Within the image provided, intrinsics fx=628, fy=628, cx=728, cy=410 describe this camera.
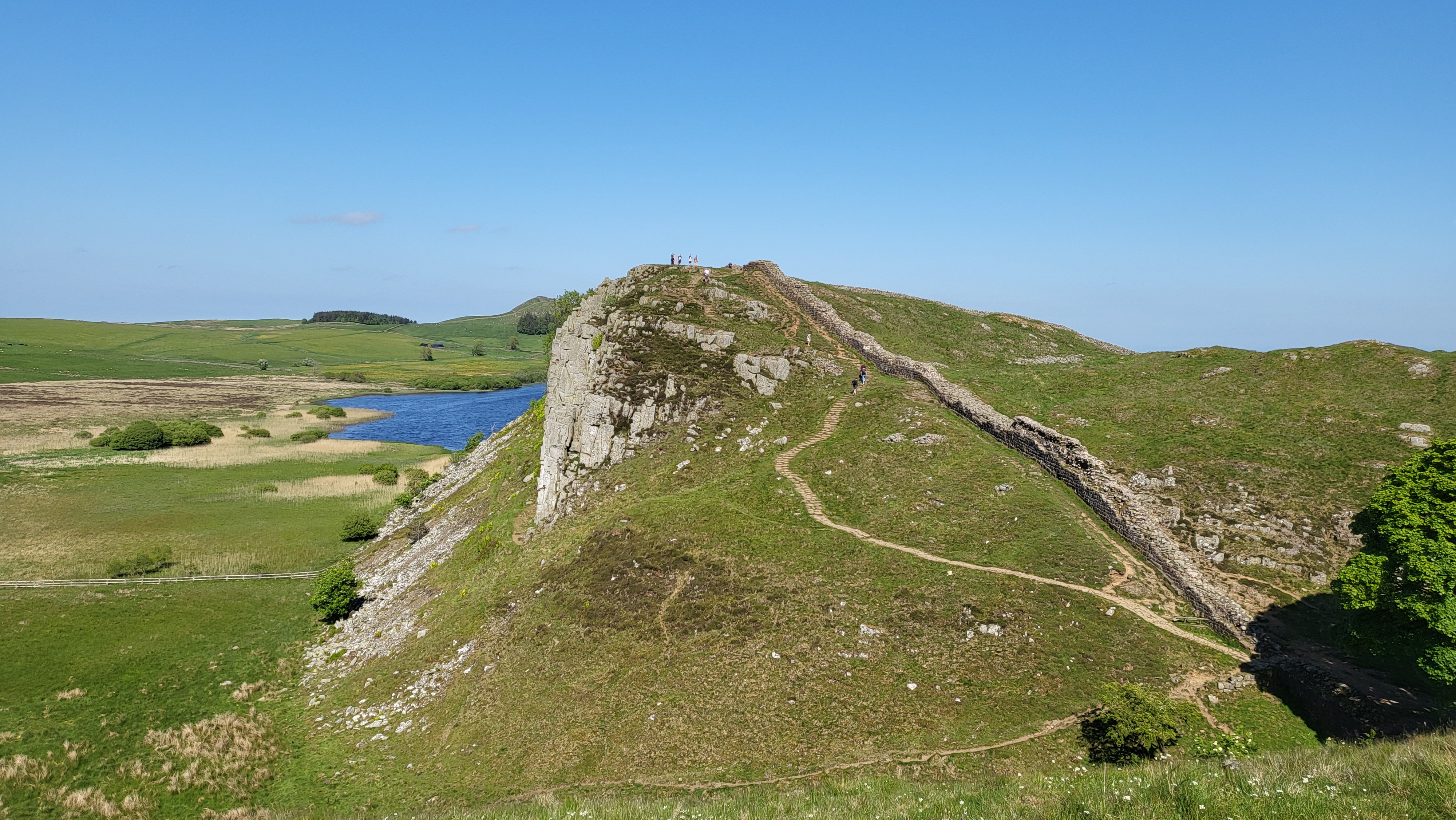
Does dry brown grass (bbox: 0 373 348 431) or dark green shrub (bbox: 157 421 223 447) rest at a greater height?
dry brown grass (bbox: 0 373 348 431)

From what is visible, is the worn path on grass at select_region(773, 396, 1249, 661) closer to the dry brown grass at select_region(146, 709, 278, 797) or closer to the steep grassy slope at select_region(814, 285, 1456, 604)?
the steep grassy slope at select_region(814, 285, 1456, 604)

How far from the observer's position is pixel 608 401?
5509cm

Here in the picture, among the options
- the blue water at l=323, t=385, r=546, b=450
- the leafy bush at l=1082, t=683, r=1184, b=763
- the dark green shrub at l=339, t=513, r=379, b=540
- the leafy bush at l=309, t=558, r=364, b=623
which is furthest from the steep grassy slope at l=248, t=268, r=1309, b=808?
the blue water at l=323, t=385, r=546, b=450

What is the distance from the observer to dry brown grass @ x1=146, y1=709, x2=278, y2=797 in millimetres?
31312

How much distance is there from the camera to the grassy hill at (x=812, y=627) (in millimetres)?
24047

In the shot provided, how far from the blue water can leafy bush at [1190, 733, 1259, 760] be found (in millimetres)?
112419

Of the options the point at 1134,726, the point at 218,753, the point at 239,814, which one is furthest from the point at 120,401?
the point at 1134,726

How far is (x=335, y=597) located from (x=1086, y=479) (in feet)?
180

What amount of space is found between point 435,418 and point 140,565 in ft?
350

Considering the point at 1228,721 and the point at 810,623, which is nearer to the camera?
the point at 1228,721

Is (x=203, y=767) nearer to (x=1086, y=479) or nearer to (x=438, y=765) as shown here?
(x=438, y=765)

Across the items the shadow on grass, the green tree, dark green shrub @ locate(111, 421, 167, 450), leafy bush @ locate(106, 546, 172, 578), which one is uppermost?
the green tree

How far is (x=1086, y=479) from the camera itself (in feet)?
127

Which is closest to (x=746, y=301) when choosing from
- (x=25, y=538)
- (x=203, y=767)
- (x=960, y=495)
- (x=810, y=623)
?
(x=960, y=495)
